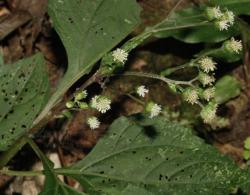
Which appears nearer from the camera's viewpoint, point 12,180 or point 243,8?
point 243,8

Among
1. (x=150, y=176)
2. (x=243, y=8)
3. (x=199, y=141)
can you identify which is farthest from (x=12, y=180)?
(x=243, y=8)

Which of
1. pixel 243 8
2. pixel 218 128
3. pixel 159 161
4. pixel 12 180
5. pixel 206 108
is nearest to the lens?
pixel 206 108

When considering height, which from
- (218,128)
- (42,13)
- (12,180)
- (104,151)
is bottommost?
(218,128)

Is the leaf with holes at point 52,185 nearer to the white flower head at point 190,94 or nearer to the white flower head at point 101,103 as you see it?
the white flower head at point 101,103

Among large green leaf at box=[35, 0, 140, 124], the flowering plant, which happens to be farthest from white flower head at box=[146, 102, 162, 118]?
large green leaf at box=[35, 0, 140, 124]

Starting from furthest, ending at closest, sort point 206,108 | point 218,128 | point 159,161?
point 218,128, point 159,161, point 206,108

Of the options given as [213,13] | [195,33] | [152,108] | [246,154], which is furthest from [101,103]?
[246,154]

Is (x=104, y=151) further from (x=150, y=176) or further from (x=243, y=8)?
(x=243, y=8)
